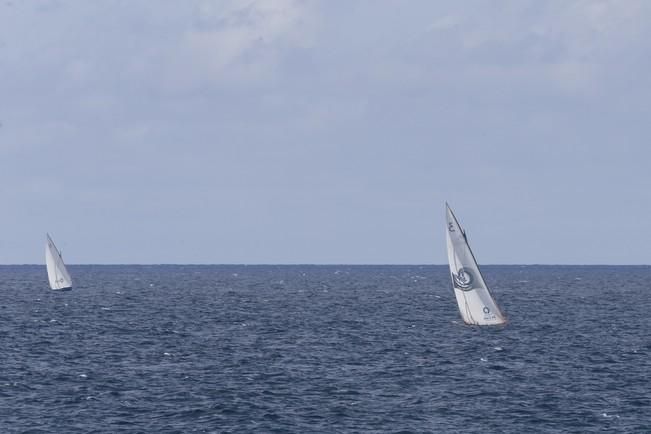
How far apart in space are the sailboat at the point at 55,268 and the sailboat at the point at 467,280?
90504mm

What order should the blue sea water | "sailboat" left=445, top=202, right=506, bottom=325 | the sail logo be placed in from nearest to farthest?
the blue sea water
"sailboat" left=445, top=202, right=506, bottom=325
the sail logo

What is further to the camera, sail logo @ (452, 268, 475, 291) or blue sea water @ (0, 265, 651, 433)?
sail logo @ (452, 268, 475, 291)

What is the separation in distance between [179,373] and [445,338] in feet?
91.0

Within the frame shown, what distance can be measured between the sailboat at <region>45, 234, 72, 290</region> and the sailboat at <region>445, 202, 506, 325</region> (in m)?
90.5

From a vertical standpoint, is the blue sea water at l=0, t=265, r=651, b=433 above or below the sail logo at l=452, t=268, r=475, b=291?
below

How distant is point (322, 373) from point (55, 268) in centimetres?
10720

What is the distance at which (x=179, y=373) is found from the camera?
64.1 metres

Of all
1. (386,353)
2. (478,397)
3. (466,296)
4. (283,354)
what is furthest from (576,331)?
(478,397)

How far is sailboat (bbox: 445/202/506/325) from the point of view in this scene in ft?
273

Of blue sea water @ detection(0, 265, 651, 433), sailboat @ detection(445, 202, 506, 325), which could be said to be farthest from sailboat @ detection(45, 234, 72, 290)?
sailboat @ detection(445, 202, 506, 325)

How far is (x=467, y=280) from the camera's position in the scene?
84.3 m

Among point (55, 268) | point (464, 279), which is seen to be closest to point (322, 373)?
point (464, 279)

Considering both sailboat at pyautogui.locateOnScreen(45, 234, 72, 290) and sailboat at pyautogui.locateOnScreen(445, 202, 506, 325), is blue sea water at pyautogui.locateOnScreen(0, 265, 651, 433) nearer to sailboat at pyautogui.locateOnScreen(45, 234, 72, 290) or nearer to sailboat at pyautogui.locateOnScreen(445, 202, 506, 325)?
sailboat at pyautogui.locateOnScreen(445, 202, 506, 325)

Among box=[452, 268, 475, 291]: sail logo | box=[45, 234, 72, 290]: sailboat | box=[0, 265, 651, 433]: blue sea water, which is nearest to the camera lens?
box=[0, 265, 651, 433]: blue sea water
